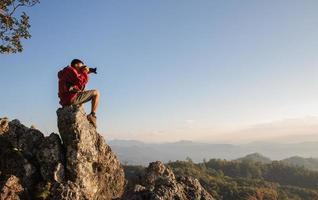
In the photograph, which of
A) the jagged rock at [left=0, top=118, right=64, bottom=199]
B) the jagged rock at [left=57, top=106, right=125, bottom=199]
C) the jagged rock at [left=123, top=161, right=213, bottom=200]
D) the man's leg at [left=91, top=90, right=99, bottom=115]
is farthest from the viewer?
the man's leg at [left=91, top=90, right=99, bottom=115]

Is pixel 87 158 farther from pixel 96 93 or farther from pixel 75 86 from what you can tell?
pixel 75 86

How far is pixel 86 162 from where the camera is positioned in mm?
14055

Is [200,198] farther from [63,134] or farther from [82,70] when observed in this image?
[82,70]

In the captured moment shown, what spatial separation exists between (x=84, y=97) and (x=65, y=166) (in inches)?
118

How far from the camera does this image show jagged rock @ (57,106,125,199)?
1369cm

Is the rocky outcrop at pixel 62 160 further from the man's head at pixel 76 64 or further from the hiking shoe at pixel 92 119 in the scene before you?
the man's head at pixel 76 64

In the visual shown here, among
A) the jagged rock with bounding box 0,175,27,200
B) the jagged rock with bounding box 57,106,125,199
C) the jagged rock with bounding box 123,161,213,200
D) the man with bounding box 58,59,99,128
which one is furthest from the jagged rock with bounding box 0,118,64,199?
the jagged rock with bounding box 123,161,213,200

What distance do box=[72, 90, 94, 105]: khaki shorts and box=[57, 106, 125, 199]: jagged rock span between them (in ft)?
1.07

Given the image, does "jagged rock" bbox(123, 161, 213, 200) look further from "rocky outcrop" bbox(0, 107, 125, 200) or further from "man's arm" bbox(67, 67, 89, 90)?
"man's arm" bbox(67, 67, 89, 90)

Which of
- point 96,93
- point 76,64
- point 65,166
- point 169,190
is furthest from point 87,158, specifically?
point 169,190

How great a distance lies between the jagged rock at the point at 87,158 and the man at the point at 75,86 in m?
0.46

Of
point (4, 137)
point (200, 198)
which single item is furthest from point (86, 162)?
point (200, 198)

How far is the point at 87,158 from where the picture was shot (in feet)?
46.5

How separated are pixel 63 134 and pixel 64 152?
682 mm
